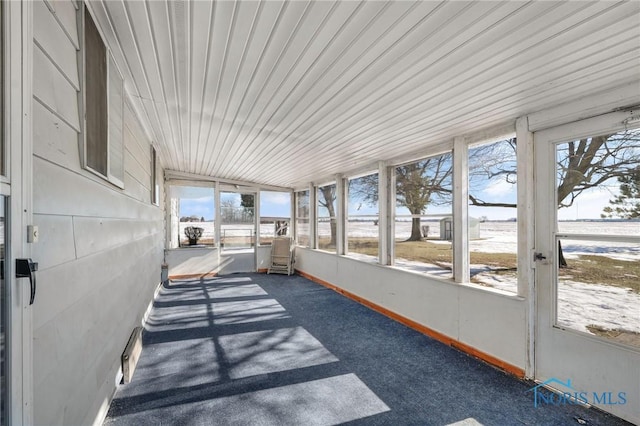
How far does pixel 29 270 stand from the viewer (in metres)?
0.96

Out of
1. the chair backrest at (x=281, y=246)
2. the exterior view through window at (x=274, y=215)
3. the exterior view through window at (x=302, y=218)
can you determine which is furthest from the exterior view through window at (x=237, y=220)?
the exterior view through window at (x=302, y=218)

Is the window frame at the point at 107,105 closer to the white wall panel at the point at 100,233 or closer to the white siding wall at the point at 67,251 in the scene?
the white siding wall at the point at 67,251

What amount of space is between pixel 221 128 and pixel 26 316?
2.64m

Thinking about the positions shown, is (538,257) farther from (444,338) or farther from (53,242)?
(53,242)

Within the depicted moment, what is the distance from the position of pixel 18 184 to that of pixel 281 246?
6699 mm

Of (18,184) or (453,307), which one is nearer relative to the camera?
Result: (18,184)

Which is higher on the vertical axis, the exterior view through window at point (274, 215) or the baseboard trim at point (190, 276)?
the exterior view through window at point (274, 215)

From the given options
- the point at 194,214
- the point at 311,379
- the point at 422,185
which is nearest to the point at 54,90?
the point at 311,379

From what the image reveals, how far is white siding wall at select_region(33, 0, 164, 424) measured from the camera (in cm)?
110

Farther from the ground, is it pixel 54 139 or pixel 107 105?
pixel 107 105

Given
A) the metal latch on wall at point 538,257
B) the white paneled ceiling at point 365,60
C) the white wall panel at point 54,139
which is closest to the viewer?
the white wall panel at point 54,139

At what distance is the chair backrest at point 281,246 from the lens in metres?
7.49

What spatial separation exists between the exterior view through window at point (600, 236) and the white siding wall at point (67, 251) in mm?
3324

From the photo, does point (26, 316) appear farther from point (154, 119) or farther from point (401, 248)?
point (401, 248)
